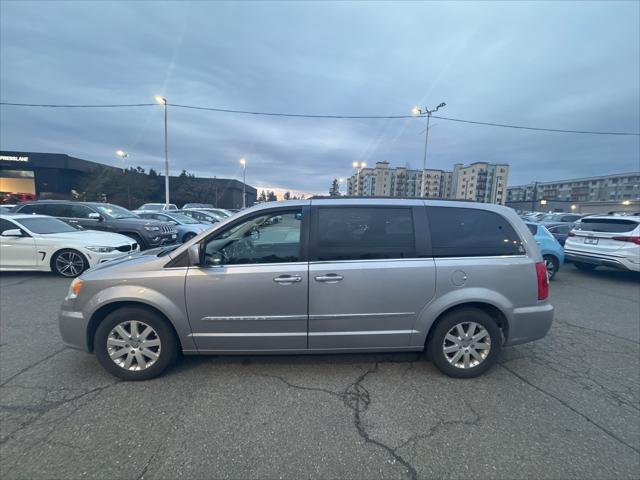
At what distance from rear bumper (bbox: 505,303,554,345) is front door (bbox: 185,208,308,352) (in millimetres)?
2141

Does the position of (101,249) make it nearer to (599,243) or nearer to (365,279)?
(365,279)

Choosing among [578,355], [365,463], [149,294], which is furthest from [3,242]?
[578,355]

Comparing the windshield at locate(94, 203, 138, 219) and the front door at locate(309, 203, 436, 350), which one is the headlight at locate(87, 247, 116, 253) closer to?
the windshield at locate(94, 203, 138, 219)

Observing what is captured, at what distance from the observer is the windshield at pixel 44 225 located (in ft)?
21.8

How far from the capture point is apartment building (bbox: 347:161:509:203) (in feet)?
242

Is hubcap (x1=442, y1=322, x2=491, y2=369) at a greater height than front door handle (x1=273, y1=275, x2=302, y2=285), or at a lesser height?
lesser

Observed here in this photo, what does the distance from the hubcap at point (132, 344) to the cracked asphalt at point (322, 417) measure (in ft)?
0.73

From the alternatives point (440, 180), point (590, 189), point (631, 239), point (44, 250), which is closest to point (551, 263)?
point (631, 239)

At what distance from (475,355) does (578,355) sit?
1604 mm

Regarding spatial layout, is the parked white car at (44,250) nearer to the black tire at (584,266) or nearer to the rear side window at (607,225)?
the rear side window at (607,225)

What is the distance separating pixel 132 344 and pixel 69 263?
17.7 ft

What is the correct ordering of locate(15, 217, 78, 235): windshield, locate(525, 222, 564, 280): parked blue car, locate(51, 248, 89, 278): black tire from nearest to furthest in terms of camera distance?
locate(51, 248, 89, 278): black tire, locate(15, 217, 78, 235): windshield, locate(525, 222, 564, 280): parked blue car

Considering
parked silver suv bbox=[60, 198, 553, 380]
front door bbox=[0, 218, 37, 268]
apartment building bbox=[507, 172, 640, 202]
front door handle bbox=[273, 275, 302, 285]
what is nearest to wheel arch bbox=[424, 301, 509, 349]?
parked silver suv bbox=[60, 198, 553, 380]

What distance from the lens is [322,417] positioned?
93.0 inches
